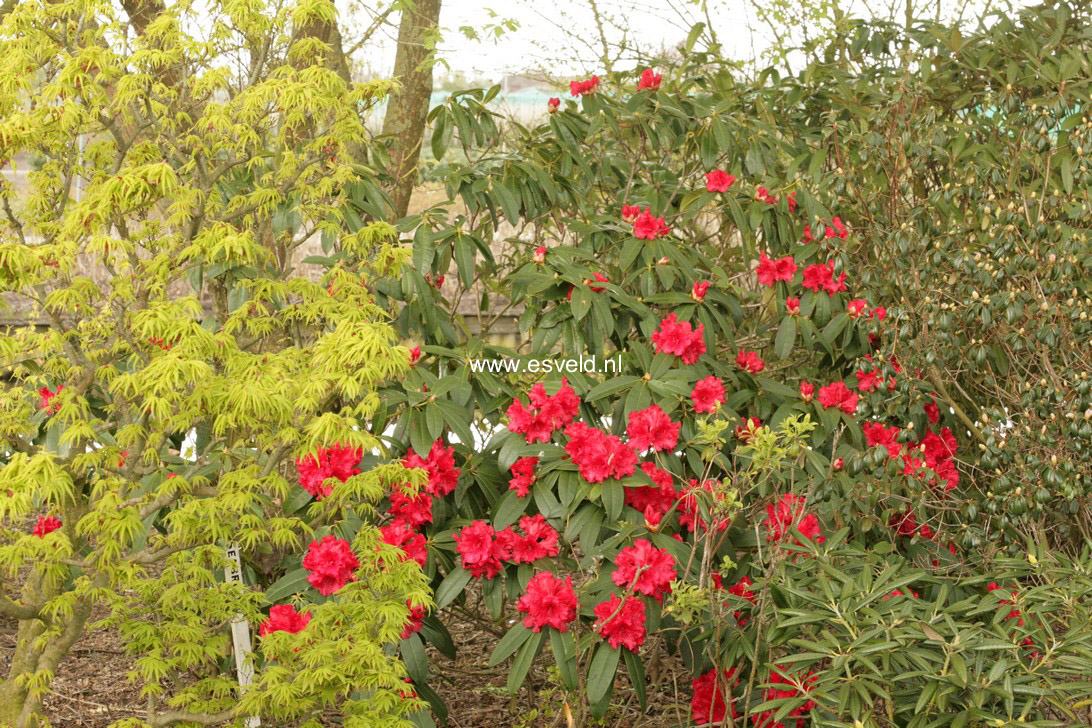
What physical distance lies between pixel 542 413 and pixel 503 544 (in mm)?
324

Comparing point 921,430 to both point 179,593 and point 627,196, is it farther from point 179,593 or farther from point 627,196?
point 179,593

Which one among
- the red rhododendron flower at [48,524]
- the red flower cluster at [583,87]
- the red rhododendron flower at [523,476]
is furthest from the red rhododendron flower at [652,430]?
the red rhododendron flower at [48,524]

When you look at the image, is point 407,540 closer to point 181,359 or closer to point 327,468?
point 327,468

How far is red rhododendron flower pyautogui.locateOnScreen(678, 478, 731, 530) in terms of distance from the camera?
2289mm

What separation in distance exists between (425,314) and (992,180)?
1.52 m

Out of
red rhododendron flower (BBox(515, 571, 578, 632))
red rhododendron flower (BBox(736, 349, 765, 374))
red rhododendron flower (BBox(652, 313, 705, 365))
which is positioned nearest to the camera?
red rhododendron flower (BBox(515, 571, 578, 632))

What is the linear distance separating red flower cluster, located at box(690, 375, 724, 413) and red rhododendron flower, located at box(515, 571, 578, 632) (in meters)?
0.59

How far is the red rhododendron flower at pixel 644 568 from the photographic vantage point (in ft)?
7.92

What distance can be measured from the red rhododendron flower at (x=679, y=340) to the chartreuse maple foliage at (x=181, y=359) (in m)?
0.71

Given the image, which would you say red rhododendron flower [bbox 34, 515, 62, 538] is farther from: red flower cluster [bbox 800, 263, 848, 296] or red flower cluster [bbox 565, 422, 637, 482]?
red flower cluster [bbox 800, 263, 848, 296]

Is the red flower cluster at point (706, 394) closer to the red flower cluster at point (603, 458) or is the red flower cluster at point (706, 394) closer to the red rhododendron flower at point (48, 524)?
the red flower cluster at point (603, 458)

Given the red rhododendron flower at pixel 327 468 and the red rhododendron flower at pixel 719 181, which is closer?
the red rhododendron flower at pixel 327 468

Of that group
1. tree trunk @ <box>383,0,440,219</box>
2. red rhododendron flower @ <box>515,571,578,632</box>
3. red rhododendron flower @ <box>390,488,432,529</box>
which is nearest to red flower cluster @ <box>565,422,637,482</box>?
red rhododendron flower @ <box>515,571,578,632</box>

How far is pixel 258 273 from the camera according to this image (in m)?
2.82
